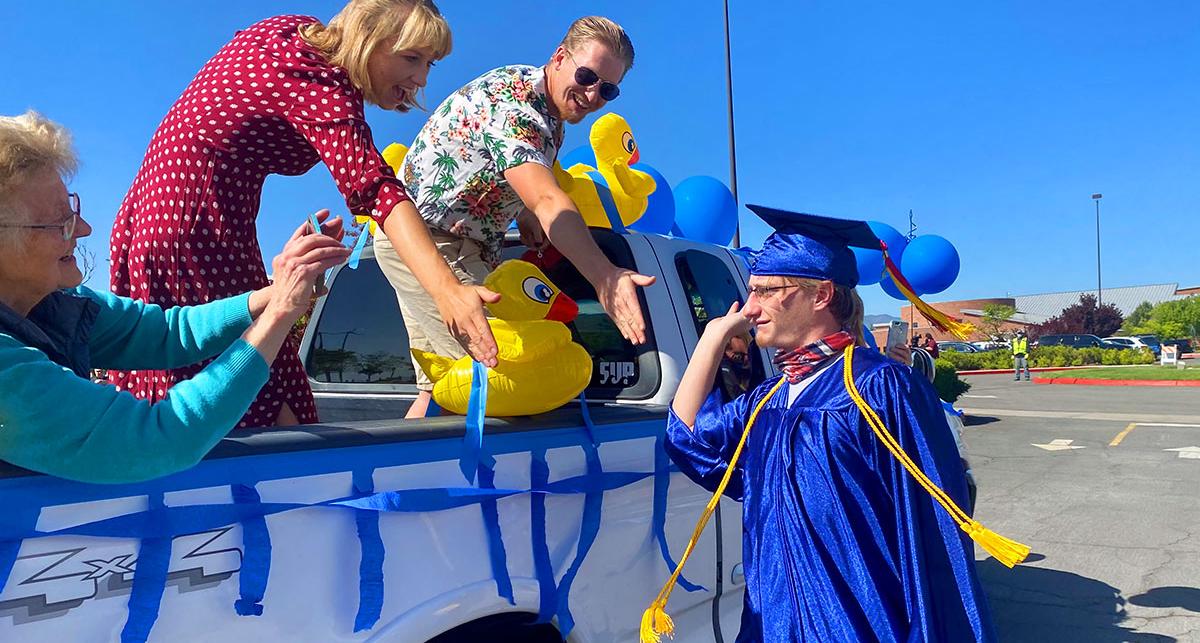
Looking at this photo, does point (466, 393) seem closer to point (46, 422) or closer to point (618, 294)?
point (618, 294)

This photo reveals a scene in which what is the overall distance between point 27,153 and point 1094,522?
24.7 feet

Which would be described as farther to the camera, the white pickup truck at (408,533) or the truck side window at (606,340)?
the truck side window at (606,340)

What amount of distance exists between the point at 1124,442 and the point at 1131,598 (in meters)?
7.23

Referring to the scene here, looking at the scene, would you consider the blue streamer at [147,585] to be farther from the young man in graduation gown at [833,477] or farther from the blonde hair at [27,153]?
the young man in graduation gown at [833,477]

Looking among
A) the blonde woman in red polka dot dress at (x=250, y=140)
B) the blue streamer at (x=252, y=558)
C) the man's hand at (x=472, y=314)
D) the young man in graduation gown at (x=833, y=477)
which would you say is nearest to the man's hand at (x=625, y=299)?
the young man in graduation gown at (x=833, y=477)

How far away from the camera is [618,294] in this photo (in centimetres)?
210

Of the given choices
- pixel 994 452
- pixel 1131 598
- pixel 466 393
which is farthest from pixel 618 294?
pixel 994 452

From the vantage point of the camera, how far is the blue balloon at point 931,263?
18.6ft

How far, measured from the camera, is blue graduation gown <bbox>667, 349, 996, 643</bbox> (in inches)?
67.7

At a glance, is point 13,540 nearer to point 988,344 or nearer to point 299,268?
point 299,268

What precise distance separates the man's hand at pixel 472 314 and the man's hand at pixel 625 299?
44 centimetres

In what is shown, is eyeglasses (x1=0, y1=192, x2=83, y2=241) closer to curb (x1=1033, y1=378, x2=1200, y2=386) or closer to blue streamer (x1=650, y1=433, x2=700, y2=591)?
blue streamer (x1=650, y1=433, x2=700, y2=591)

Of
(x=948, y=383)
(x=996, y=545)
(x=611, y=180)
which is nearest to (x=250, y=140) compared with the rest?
(x=611, y=180)

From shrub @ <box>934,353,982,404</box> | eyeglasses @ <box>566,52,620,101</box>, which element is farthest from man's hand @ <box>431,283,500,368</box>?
shrub @ <box>934,353,982,404</box>
